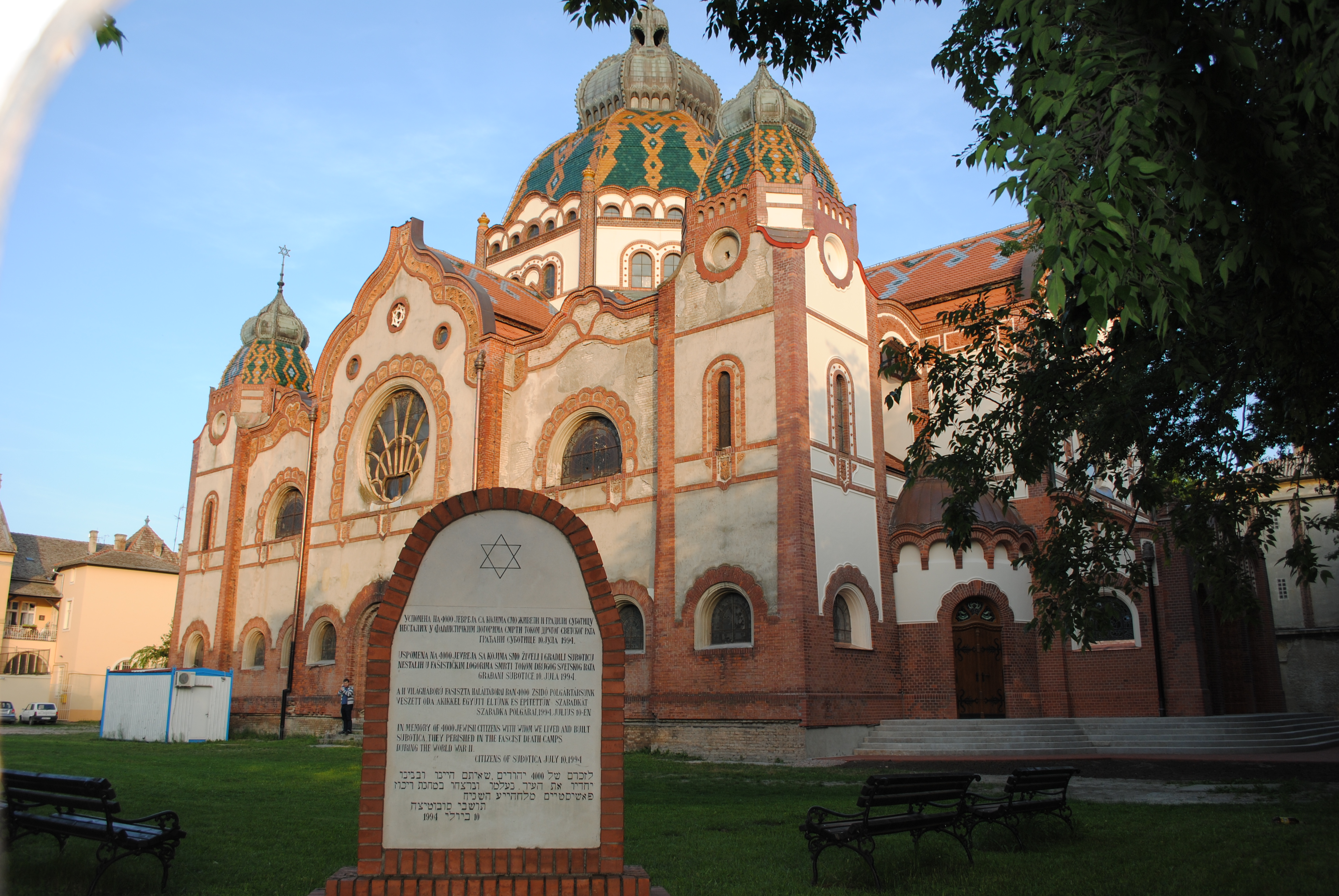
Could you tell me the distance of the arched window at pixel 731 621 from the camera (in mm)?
20609

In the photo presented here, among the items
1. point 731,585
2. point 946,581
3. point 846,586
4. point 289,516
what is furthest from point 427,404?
point 946,581

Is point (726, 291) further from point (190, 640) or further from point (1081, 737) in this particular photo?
point (190, 640)

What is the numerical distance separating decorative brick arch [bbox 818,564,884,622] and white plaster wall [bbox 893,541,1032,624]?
2.75ft

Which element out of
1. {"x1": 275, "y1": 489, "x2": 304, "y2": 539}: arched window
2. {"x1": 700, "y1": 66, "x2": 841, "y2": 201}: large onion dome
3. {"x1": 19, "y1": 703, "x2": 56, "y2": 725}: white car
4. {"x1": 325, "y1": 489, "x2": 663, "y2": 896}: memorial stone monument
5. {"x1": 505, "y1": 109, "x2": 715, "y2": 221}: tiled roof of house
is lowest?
{"x1": 19, "y1": 703, "x2": 56, "y2": 725}: white car

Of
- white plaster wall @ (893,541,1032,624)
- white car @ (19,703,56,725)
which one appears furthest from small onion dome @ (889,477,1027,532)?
white car @ (19,703,56,725)

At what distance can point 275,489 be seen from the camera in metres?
33.3

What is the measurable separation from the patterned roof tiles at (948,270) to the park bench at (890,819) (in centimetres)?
1895

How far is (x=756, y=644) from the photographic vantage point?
20125 mm

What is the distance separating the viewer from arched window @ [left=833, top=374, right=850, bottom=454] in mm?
22141

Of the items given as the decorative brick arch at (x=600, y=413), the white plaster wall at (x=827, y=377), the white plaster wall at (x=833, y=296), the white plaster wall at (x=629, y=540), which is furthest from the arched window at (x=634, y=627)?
the white plaster wall at (x=833, y=296)

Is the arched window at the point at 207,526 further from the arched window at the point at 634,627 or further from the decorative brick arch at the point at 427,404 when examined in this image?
the arched window at the point at 634,627

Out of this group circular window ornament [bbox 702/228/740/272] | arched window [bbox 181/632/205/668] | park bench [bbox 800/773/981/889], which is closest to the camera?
park bench [bbox 800/773/981/889]

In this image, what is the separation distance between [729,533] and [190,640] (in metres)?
22.8

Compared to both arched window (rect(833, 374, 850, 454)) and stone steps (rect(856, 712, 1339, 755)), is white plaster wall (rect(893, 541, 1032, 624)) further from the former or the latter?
arched window (rect(833, 374, 850, 454))
